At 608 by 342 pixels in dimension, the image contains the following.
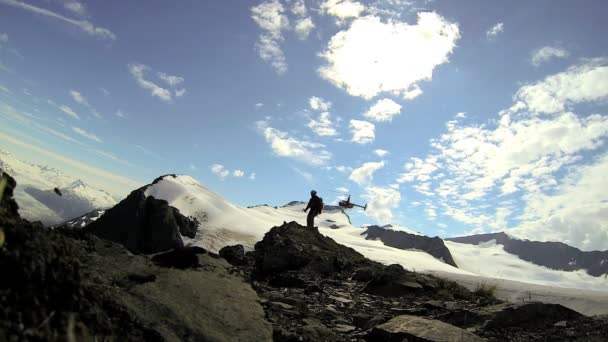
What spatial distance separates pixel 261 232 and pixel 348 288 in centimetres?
3286

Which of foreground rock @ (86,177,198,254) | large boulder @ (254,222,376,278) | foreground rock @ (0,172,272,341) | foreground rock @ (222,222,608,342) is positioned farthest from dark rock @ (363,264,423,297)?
foreground rock @ (86,177,198,254)

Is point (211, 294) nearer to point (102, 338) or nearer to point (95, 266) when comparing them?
point (95, 266)

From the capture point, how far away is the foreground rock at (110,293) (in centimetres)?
320

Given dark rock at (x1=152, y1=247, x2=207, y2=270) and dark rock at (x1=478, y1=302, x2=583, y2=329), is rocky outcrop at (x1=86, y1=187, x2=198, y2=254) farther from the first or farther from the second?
dark rock at (x1=478, y1=302, x2=583, y2=329)

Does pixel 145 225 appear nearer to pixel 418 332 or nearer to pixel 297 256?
pixel 297 256

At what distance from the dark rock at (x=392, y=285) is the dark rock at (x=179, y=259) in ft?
24.9

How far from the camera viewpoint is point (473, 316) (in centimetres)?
1005

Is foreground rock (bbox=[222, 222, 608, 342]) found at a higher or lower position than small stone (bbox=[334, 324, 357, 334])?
higher

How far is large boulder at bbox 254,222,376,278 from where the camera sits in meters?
16.9

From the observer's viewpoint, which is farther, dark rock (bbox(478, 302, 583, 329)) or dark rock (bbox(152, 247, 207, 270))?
dark rock (bbox(478, 302, 583, 329))

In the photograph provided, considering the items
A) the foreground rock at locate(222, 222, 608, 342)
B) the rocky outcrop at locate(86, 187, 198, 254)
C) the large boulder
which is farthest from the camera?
the rocky outcrop at locate(86, 187, 198, 254)

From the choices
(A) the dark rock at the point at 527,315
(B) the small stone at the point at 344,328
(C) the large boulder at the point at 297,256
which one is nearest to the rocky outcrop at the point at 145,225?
(C) the large boulder at the point at 297,256

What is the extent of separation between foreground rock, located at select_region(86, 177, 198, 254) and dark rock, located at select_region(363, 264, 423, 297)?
965 inches

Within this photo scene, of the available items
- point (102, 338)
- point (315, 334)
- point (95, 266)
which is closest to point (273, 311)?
point (315, 334)
